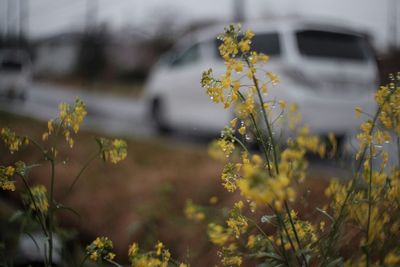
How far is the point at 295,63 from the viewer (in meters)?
5.29

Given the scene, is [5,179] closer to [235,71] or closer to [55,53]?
[235,71]

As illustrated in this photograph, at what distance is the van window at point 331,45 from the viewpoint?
546 centimetres

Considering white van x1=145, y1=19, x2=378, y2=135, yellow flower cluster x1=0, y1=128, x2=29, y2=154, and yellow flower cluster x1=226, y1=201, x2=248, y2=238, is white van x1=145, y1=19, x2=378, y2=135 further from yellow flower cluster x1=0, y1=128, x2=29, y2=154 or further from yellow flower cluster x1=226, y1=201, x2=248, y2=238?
yellow flower cluster x1=0, y1=128, x2=29, y2=154

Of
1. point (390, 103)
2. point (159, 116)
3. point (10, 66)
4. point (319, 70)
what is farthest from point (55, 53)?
point (390, 103)

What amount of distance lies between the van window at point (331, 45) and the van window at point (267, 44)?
25cm

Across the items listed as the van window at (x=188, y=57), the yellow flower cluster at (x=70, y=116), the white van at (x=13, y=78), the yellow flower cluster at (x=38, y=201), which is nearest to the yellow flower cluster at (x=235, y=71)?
the yellow flower cluster at (x=70, y=116)

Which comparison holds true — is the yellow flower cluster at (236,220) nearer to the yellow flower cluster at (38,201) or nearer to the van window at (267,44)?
the yellow flower cluster at (38,201)

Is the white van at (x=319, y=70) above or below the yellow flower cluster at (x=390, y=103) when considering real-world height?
below

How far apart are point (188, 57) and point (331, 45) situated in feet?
8.47

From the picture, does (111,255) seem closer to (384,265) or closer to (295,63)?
(384,265)

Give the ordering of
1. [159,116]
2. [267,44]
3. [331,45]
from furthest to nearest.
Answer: [159,116], [267,44], [331,45]

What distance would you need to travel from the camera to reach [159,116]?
8547 mm

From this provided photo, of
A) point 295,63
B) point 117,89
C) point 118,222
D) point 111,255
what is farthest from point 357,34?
point 117,89

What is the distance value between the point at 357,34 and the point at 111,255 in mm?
5053
